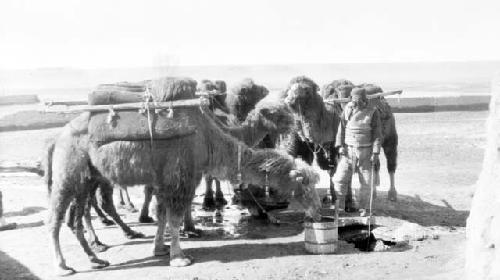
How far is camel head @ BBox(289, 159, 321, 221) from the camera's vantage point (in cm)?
805

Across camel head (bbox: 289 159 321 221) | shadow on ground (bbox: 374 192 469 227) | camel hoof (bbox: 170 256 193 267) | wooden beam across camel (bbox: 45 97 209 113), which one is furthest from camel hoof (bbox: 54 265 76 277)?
shadow on ground (bbox: 374 192 469 227)

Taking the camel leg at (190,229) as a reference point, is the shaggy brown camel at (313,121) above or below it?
above

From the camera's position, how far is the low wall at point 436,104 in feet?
99.7

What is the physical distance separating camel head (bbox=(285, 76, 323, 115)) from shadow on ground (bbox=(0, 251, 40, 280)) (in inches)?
214

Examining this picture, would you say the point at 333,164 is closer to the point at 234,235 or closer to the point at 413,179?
the point at 234,235

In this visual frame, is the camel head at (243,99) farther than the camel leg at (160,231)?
Yes

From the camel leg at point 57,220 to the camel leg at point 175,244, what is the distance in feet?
4.47

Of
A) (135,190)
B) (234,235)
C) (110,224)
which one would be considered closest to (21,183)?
(135,190)

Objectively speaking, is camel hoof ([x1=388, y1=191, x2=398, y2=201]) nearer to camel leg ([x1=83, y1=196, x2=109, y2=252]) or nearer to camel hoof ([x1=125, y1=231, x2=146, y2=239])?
camel hoof ([x1=125, y1=231, x2=146, y2=239])

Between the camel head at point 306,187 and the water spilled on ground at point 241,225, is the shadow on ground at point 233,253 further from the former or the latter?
the camel head at point 306,187

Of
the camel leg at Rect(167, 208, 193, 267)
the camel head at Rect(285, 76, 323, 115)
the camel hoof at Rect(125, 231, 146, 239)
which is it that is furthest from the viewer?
the camel head at Rect(285, 76, 323, 115)

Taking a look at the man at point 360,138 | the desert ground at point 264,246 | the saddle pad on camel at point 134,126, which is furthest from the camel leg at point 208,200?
the saddle pad on camel at point 134,126

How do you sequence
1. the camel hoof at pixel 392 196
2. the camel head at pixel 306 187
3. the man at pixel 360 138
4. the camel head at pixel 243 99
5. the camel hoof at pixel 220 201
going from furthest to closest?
the camel hoof at pixel 392 196 → the camel hoof at pixel 220 201 → the camel head at pixel 243 99 → the man at pixel 360 138 → the camel head at pixel 306 187

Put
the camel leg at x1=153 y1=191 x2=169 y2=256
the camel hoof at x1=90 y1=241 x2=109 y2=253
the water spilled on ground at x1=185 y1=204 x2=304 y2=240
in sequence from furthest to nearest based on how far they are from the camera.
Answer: the water spilled on ground at x1=185 y1=204 x2=304 y2=240 < the camel hoof at x1=90 y1=241 x2=109 y2=253 < the camel leg at x1=153 y1=191 x2=169 y2=256
